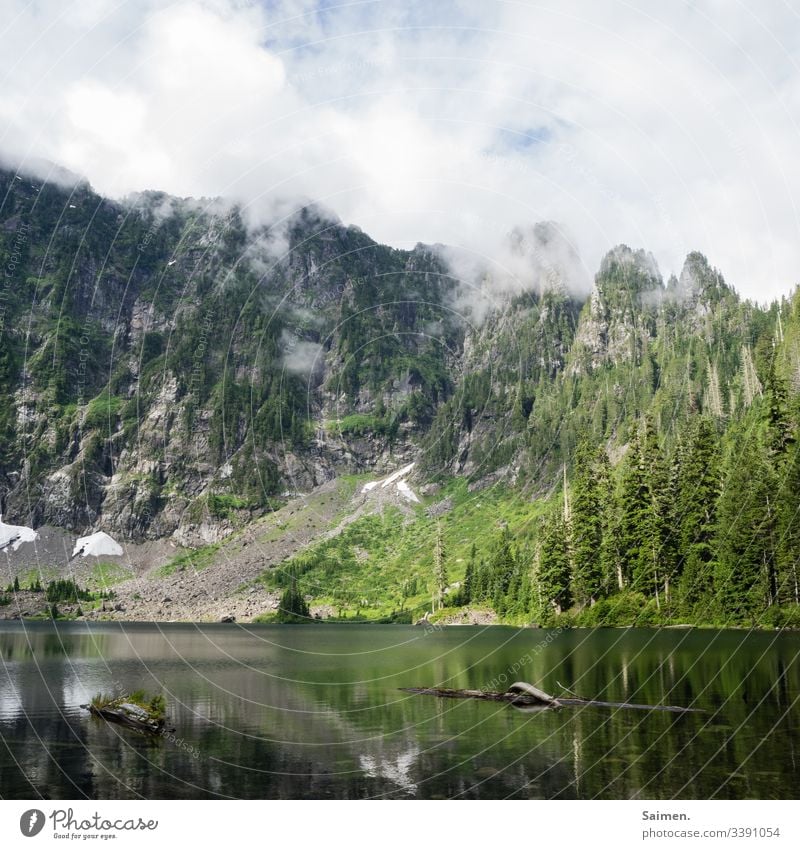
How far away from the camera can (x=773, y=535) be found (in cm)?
9331

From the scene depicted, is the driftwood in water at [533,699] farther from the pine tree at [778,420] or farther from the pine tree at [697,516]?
the pine tree at [778,420]

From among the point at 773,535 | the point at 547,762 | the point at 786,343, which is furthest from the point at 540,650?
the point at 786,343

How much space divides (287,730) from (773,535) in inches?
3000

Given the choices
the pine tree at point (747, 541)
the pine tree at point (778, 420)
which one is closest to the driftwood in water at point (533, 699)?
the pine tree at point (747, 541)

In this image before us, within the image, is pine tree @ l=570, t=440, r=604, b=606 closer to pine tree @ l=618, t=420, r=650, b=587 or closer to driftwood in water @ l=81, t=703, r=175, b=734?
pine tree @ l=618, t=420, r=650, b=587
